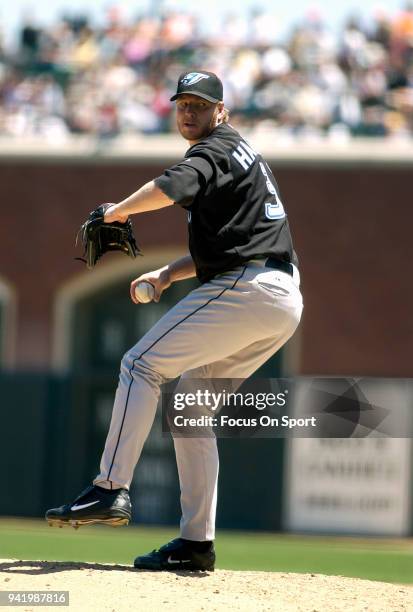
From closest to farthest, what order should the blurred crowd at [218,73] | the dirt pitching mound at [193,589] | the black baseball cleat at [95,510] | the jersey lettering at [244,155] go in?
1. the dirt pitching mound at [193,589]
2. the black baseball cleat at [95,510]
3. the jersey lettering at [244,155]
4. the blurred crowd at [218,73]

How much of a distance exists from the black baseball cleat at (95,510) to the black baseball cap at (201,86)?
5.82 ft

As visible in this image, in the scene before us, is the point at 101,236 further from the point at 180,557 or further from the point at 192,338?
the point at 180,557

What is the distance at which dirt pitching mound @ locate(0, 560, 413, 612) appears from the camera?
4.80 m

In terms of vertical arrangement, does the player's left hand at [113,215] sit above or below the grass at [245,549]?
above

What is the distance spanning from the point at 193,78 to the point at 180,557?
7.28 ft

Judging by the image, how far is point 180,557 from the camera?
5.46 meters

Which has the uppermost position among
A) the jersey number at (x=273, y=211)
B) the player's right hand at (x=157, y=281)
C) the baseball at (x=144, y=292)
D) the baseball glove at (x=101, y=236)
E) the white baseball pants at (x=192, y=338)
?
the jersey number at (x=273, y=211)

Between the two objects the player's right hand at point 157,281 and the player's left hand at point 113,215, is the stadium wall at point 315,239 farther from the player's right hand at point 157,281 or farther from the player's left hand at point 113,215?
the player's left hand at point 113,215

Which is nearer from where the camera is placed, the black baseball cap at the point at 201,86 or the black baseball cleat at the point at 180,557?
the black baseball cap at the point at 201,86

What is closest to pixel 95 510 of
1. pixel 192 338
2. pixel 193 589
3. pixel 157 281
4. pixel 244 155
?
pixel 193 589

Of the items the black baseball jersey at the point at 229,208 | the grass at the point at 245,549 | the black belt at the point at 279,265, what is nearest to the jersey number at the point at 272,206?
the black baseball jersey at the point at 229,208

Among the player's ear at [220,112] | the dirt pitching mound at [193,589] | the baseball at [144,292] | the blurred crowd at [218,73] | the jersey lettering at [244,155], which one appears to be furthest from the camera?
the blurred crowd at [218,73]

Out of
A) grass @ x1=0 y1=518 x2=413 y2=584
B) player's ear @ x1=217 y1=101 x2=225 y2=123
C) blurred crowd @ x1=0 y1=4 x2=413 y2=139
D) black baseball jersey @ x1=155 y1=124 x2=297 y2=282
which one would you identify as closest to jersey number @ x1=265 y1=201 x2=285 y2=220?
black baseball jersey @ x1=155 y1=124 x2=297 y2=282

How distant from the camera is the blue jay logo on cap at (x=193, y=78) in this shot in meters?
5.12
